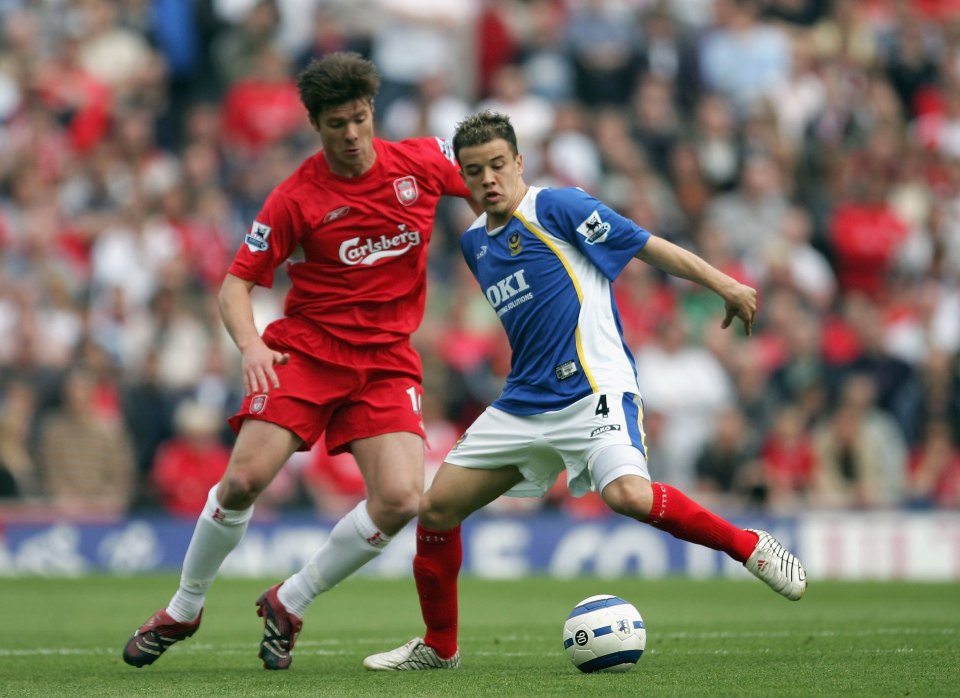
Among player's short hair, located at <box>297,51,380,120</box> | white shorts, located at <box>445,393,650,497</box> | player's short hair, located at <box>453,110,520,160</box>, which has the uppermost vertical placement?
player's short hair, located at <box>297,51,380,120</box>

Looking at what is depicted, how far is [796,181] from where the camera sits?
19.3 meters

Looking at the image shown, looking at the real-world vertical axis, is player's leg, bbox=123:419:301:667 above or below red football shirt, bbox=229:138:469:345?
below

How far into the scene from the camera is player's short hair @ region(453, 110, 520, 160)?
24.3ft

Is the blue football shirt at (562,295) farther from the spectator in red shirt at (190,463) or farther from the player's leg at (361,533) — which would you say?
the spectator in red shirt at (190,463)

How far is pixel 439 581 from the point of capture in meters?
7.59

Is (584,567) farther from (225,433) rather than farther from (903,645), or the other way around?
(903,645)

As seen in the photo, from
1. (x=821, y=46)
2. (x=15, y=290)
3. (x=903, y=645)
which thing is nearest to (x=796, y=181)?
(x=821, y=46)

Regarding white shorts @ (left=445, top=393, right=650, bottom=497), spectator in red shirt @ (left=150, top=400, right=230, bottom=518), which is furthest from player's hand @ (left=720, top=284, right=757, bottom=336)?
spectator in red shirt @ (left=150, top=400, right=230, bottom=518)

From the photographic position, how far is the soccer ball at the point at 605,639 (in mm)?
7117

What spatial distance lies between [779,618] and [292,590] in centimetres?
364

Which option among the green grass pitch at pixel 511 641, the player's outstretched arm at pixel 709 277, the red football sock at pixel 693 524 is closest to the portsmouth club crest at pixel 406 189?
the player's outstretched arm at pixel 709 277

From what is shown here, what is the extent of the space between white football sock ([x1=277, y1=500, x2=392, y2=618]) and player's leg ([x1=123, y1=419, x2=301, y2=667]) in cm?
39

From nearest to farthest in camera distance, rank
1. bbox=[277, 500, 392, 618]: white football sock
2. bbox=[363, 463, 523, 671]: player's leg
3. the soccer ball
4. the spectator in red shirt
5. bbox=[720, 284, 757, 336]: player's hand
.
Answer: bbox=[720, 284, 757, 336]: player's hand → the soccer ball → bbox=[363, 463, 523, 671]: player's leg → bbox=[277, 500, 392, 618]: white football sock → the spectator in red shirt

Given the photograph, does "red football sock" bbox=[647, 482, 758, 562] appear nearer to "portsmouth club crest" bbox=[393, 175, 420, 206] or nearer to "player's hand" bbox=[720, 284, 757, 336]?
"player's hand" bbox=[720, 284, 757, 336]
